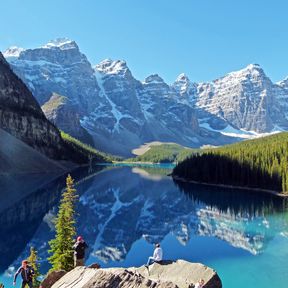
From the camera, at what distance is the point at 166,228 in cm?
7900

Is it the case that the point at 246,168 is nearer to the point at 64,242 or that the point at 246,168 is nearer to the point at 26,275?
the point at 64,242

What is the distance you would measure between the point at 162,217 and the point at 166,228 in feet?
43.5

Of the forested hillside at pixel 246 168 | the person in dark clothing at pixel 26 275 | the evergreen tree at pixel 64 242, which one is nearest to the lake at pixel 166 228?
the forested hillside at pixel 246 168

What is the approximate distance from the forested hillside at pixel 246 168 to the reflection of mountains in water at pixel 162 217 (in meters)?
10.1

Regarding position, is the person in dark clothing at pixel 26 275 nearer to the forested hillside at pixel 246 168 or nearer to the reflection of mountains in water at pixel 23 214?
the reflection of mountains in water at pixel 23 214

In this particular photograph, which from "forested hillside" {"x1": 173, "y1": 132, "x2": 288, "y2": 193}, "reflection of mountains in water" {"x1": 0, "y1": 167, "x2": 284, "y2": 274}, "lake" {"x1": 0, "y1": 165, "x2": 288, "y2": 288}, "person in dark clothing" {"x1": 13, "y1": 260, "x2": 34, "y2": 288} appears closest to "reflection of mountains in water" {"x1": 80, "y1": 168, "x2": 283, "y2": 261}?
"reflection of mountains in water" {"x1": 0, "y1": 167, "x2": 284, "y2": 274}

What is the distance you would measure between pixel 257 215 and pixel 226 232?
21632 mm

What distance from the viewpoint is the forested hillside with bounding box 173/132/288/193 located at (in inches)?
5418

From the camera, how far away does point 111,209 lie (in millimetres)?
104000

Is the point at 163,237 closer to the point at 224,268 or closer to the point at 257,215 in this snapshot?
the point at 224,268

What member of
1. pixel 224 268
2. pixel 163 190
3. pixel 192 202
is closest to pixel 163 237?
pixel 224 268

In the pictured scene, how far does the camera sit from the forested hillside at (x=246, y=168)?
137625 millimetres

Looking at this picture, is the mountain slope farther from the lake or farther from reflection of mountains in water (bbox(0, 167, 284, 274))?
reflection of mountains in water (bbox(0, 167, 284, 274))

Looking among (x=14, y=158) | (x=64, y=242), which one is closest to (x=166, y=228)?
(x=64, y=242)
